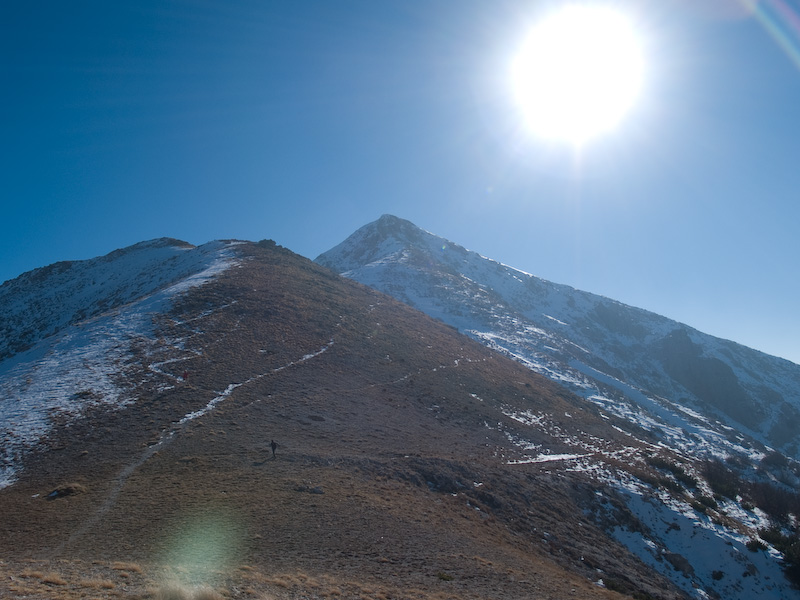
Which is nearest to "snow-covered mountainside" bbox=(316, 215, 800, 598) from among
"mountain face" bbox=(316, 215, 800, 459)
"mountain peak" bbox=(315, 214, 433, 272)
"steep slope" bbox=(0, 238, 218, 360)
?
"mountain face" bbox=(316, 215, 800, 459)

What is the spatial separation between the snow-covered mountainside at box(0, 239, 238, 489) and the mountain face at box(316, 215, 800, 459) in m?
47.6

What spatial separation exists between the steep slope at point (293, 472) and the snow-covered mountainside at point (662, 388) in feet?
5.00

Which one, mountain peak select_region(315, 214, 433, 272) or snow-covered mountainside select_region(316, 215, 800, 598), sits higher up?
mountain peak select_region(315, 214, 433, 272)

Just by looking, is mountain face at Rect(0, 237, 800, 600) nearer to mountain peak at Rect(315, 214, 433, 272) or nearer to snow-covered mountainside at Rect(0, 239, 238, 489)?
snow-covered mountainside at Rect(0, 239, 238, 489)

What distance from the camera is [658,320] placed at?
506 feet

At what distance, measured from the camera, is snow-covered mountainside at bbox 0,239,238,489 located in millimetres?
25656

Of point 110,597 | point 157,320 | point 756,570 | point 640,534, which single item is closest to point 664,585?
point 640,534

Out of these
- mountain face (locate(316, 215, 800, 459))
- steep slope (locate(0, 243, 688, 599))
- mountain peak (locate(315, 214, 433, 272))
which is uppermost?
mountain peak (locate(315, 214, 433, 272))

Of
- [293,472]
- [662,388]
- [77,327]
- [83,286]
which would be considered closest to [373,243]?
[83,286]

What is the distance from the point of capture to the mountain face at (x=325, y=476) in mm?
15211

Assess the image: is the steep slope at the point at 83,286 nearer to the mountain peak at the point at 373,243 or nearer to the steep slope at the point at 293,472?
the steep slope at the point at 293,472

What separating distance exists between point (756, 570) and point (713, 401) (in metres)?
112

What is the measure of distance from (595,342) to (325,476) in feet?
385

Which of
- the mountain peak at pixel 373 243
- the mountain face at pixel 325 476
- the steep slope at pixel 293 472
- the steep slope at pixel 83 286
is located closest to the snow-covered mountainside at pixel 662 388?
the mountain face at pixel 325 476
